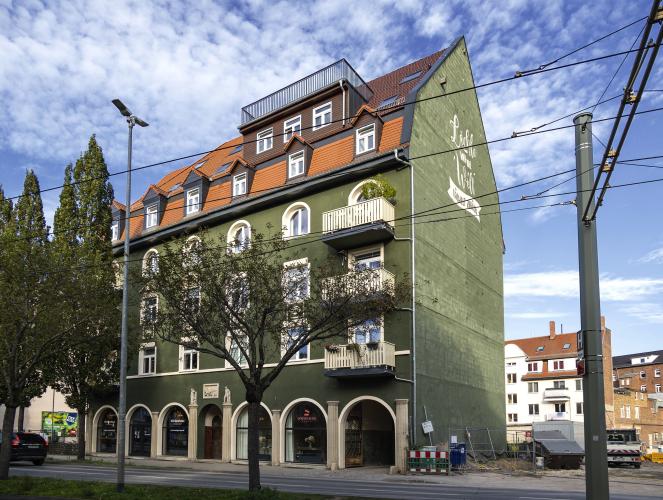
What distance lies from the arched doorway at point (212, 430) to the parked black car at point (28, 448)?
6.87 m

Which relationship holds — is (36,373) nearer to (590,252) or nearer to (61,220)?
(61,220)

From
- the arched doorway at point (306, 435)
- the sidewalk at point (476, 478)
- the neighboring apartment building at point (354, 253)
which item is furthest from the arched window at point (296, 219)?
the sidewalk at point (476, 478)

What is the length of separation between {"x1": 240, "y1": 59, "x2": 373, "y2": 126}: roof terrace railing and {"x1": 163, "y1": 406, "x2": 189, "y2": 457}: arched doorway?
48.2 feet

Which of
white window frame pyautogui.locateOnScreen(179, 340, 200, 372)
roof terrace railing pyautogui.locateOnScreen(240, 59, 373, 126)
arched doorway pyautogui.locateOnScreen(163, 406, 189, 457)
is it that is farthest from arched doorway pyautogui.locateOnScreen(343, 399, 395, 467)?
roof terrace railing pyautogui.locateOnScreen(240, 59, 373, 126)

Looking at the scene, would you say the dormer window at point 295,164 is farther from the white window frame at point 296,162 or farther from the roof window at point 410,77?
the roof window at point 410,77

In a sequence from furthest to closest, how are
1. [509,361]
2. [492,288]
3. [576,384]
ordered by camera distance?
[509,361], [576,384], [492,288]

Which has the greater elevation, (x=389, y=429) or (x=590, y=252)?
(x=590, y=252)

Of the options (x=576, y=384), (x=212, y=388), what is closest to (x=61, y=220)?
(x=212, y=388)

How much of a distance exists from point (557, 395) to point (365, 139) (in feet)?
169

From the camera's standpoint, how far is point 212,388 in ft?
103

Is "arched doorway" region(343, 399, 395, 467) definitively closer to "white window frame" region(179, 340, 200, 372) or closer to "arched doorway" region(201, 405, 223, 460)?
"arched doorway" region(201, 405, 223, 460)

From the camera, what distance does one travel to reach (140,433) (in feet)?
115

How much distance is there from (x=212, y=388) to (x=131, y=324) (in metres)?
8.83

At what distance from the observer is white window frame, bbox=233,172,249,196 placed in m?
32.2
